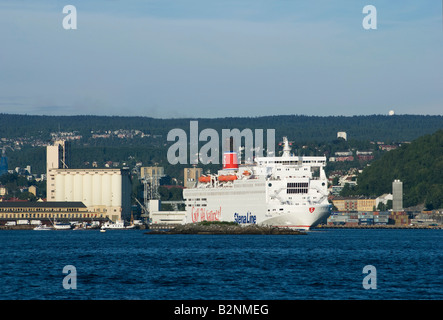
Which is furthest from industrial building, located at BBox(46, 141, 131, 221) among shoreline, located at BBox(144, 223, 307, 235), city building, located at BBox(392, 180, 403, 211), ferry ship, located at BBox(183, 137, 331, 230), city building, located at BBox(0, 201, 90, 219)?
shoreline, located at BBox(144, 223, 307, 235)

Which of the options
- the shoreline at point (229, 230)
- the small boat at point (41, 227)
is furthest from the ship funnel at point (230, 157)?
the small boat at point (41, 227)

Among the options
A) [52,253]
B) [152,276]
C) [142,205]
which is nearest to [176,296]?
Result: [152,276]

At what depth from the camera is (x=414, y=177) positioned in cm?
18675

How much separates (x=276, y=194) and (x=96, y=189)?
68354 mm

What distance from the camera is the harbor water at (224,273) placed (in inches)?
1430

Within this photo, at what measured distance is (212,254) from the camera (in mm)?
58156

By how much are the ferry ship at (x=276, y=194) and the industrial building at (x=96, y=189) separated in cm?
4622
